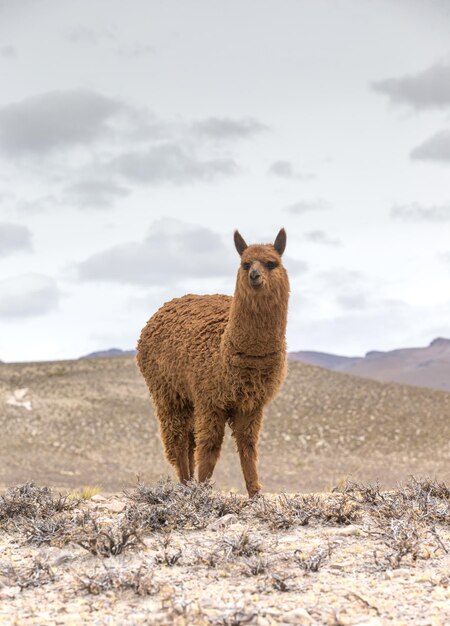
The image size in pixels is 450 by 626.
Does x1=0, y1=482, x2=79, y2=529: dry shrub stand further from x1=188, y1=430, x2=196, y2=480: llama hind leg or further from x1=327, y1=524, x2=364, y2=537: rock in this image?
x1=327, y1=524, x2=364, y2=537: rock

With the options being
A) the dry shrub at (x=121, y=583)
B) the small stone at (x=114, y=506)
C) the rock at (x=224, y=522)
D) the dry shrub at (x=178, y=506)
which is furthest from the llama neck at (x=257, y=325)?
the dry shrub at (x=121, y=583)

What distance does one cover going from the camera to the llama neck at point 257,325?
31.0 feet

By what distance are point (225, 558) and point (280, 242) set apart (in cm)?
385

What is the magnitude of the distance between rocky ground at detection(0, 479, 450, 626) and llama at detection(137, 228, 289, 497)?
841mm

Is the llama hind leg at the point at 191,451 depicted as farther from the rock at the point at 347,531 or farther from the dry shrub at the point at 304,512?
the rock at the point at 347,531

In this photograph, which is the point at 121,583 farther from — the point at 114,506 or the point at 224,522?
the point at 114,506

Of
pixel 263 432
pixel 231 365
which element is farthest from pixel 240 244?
Result: pixel 263 432

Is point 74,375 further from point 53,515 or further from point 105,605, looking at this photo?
point 105,605

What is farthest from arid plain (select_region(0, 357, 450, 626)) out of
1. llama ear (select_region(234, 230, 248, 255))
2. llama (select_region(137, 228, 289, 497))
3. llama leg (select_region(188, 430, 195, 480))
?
llama ear (select_region(234, 230, 248, 255))

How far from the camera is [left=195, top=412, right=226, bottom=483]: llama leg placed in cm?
1000

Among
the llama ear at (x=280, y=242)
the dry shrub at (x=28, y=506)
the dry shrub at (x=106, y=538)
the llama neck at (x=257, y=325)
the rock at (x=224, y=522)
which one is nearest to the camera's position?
the dry shrub at (x=106, y=538)

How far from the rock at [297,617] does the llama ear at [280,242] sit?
4.58 meters

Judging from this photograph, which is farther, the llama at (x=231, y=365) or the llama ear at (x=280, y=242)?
the llama ear at (x=280, y=242)

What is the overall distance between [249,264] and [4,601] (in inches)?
175
